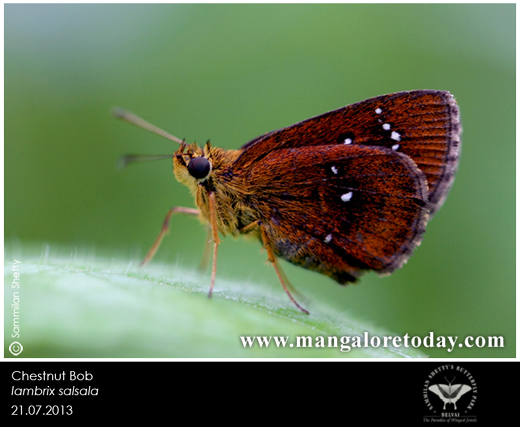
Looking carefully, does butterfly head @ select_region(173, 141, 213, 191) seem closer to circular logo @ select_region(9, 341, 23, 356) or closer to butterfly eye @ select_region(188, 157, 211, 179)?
butterfly eye @ select_region(188, 157, 211, 179)

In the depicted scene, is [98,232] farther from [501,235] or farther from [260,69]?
[501,235]

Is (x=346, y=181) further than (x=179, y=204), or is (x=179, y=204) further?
(x=179, y=204)

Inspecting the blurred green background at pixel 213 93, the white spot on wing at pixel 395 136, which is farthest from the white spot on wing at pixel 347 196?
the blurred green background at pixel 213 93

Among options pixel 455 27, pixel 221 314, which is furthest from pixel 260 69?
pixel 221 314
